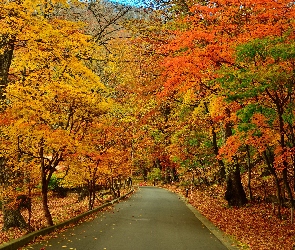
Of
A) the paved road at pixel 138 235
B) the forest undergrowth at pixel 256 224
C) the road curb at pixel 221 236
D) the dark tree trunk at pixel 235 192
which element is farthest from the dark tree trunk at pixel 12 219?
the dark tree trunk at pixel 235 192

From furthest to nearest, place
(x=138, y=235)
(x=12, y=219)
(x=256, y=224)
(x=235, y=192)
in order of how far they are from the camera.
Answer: (x=235, y=192) < (x=12, y=219) < (x=256, y=224) < (x=138, y=235)

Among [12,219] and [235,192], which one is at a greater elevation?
[235,192]

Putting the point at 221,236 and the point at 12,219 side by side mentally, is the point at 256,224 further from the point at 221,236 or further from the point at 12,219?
the point at 12,219

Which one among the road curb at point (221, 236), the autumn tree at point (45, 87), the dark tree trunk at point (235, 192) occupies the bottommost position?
the road curb at point (221, 236)

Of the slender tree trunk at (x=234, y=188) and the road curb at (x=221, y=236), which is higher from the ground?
the slender tree trunk at (x=234, y=188)

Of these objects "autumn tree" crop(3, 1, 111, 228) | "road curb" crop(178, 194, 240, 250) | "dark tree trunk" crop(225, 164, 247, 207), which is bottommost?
"road curb" crop(178, 194, 240, 250)

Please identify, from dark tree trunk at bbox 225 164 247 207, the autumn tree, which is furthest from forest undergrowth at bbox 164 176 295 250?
the autumn tree

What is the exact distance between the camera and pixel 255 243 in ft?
33.0

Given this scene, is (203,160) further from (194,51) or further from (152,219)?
(194,51)

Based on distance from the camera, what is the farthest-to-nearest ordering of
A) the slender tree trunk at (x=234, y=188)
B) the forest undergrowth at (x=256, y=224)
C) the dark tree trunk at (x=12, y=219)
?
1. the slender tree trunk at (x=234, y=188)
2. the dark tree trunk at (x=12, y=219)
3. the forest undergrowth at (x=256, y=224)

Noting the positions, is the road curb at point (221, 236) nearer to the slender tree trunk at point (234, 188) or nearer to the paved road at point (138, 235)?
the paved road at point (138, 235)

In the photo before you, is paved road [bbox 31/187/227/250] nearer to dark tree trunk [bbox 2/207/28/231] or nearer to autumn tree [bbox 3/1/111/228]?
autumn tree [bbox 3/1/111/228]

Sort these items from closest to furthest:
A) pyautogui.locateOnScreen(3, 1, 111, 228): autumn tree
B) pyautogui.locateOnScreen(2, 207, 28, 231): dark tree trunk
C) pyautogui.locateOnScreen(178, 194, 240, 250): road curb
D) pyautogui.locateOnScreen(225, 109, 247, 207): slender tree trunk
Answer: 1. pyautogui.locateOnScreen(178, 194, 240, 250): road curb
2. pyautogui.locateOnScreen(3, 1, 111, 228): autumn tree
3. pyautogui.locateOnScreen(2, 207, 28, 231): dark tree trunk
4. pyautogui.locateOnScreen(225, 109, 247, 207): slender tree trunk

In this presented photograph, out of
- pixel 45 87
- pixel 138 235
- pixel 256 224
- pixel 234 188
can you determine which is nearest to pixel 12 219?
pixel 138 235
